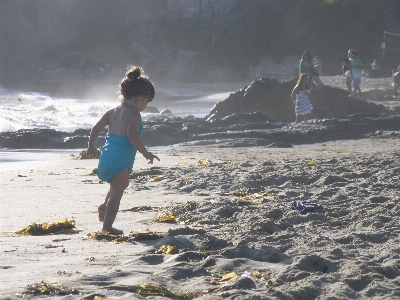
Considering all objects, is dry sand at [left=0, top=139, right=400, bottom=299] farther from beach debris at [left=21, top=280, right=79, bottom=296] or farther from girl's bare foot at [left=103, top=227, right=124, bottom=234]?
girl's bare foot at [left=103, top=227, right=124, bottom=234]

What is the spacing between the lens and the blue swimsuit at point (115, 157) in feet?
14.1

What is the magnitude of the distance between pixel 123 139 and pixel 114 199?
1.43 feet

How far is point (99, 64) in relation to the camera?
67625 millimetres

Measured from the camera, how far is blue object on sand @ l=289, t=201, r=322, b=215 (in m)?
4.37

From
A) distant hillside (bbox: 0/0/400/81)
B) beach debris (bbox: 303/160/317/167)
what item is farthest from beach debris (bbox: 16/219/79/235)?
distant hillside (bbox: 0/0/400/81)

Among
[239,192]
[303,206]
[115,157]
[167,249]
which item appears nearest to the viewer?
[167,249]

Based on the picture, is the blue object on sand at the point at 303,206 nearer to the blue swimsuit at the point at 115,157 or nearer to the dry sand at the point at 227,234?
the dry sand at the point at 227,234

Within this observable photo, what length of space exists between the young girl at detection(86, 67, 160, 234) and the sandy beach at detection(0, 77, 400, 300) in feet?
1.00

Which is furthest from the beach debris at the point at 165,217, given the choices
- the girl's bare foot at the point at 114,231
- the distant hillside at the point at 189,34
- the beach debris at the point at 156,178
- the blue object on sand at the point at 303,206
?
the distant hillside at the point at 189,34

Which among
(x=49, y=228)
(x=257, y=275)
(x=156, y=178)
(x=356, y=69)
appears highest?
(x=356, y=69)

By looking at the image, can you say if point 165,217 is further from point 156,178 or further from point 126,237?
point 156,178

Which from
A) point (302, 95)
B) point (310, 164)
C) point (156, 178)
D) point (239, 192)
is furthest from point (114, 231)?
point (302, 95)

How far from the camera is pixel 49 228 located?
409 centimetres

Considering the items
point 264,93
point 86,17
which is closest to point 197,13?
point 86,17
